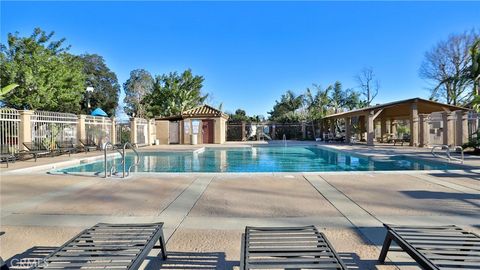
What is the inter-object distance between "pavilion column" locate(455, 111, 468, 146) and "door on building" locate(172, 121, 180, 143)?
21.3 metres

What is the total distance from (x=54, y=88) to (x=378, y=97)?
41199mm

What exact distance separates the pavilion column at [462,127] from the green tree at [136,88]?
130 ft

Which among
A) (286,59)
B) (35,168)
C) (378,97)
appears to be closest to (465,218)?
(35,168)

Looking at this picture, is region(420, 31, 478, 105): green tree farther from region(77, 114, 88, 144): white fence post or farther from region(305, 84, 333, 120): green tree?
region(77, 114, 88, 144): white fence post

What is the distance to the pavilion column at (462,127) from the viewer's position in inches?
736

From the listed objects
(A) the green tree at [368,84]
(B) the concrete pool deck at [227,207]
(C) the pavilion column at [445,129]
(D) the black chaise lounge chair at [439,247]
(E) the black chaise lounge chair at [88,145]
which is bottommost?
(B) the concrete pool deck at [227,207]

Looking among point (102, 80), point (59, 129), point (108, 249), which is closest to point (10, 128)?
point (59, 129)

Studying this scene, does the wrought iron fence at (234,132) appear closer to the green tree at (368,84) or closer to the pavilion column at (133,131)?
the pavilion column at (133,131)

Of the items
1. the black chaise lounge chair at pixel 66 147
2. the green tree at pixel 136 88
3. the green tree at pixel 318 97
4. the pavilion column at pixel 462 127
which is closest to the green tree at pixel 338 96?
the green tree at pixel 318 97

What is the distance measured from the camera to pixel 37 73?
20.5 m

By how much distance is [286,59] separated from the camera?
1328 inches

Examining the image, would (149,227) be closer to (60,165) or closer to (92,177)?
(92,177)

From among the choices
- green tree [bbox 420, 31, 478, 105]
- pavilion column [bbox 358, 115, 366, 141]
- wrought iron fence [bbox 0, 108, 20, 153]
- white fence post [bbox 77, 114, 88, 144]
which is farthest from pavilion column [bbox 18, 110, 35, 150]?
green tree [bbox 420, 31, 478, 105]

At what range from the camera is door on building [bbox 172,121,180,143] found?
29.3 metres
